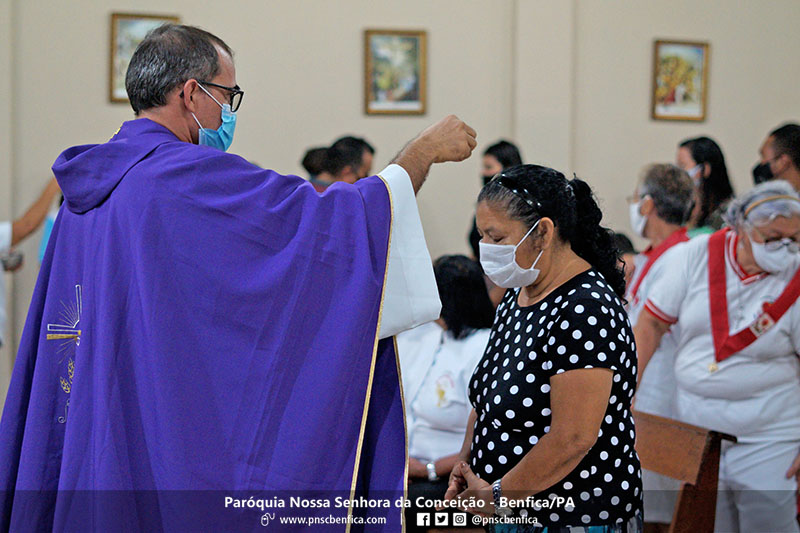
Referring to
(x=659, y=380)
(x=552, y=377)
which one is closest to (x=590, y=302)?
(x=552, y=377)

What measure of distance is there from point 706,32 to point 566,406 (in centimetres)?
480

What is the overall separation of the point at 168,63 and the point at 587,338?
3.91 ft

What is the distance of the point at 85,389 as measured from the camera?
2059 millimetres

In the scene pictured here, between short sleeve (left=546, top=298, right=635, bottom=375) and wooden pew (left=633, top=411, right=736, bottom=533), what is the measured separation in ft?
3.01

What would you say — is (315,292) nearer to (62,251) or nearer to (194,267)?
(194,267)

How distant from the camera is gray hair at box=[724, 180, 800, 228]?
3205 millimetres

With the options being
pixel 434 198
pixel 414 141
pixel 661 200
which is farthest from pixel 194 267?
pixel 434 198

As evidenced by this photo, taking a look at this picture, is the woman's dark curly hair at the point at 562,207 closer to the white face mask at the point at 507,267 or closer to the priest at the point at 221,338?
the white face mask at the point at 507,267

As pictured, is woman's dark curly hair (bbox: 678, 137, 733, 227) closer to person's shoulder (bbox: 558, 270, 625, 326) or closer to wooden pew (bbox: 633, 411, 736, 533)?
wooden pew (bbox: 633, 411, 736, 533)

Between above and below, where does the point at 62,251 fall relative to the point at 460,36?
below

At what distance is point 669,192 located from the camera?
415 centimetres

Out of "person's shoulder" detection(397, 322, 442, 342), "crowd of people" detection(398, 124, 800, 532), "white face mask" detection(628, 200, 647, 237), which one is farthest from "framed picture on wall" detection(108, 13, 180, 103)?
"white face mask" detection(628, 200, 647, 237)

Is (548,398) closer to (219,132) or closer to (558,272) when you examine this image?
(558,272)

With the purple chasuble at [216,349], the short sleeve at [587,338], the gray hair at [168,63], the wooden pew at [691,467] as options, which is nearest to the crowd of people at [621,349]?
the short sleeve at [587,338]
